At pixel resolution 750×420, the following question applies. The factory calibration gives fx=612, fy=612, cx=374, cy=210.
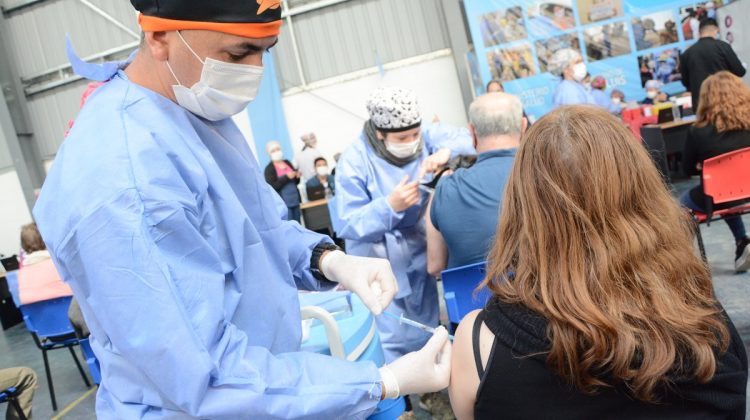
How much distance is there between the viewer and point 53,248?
2.72 ft

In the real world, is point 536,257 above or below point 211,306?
below

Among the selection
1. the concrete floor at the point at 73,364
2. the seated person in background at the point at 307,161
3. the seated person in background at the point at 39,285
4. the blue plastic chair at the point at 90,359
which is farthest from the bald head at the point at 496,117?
the seated person in background at the point at 307,161

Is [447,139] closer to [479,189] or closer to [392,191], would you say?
[392,191]

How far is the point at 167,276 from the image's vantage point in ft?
2.57

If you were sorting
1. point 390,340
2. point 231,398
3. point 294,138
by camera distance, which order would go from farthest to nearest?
1. point 294,138
2. point 390,340
3. point 231,398

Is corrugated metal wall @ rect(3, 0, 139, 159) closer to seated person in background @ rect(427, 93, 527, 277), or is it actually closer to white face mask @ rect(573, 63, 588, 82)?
white face mask @ rect(573, 63, 588, 82)

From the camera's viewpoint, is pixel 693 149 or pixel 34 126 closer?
pixel 693 149

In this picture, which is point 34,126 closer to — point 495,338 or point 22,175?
point 22,175

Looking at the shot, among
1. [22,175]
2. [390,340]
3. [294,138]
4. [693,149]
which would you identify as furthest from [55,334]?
[22,175]

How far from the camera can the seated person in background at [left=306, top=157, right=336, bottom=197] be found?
23.4 ft

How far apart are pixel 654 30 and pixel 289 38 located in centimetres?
557

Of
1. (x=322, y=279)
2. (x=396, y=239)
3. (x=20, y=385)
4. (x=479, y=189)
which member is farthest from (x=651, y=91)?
(x=322, y=279)

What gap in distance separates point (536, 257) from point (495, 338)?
0.55ft

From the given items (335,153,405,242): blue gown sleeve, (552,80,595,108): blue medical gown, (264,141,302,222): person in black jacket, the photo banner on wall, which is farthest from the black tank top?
the photo banner on wall
